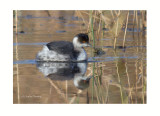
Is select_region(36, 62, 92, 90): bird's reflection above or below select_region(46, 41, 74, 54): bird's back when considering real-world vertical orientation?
below

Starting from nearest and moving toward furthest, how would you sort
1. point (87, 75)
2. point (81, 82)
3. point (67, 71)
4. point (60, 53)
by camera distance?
Answer: point (81, 82)
point (87, 75)
point (67, 71)
point (60, 53)

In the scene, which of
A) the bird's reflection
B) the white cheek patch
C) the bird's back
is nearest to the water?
the bird's reflection

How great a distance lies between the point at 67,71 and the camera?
795cm

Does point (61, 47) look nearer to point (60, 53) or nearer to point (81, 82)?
point (60, 53)

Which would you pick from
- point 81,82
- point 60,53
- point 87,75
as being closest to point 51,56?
point 60,53

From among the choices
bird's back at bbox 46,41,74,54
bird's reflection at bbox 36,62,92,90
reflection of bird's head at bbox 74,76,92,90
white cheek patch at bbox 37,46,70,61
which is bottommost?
reflection of bird's head at bbox 74,76,92,90

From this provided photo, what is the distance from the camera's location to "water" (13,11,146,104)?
21.4ft

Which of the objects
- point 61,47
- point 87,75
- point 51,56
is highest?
point 61,47

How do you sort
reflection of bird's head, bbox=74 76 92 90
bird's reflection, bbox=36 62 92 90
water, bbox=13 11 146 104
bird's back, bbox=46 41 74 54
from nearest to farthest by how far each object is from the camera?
water, bbox=13 11 146 104, reflection of bird's head, bbox=74 76 92 90, bird's reflection, bbox=36 62 92 90, bird's back, bbox=46 41 74 54

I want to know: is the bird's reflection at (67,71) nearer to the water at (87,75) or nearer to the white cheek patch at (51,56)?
the water at (87,75)

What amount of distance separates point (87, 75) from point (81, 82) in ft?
1.80

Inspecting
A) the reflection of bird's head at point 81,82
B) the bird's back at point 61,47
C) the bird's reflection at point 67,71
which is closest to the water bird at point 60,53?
the bird's back at point 61,47

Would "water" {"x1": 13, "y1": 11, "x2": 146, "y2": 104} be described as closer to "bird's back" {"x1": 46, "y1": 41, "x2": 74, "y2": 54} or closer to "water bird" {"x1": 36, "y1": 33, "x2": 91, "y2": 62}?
"water bird" {"x1": 36, "y1": 33, "x2": 91, "y2": 62}

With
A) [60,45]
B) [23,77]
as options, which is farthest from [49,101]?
[60,45]
